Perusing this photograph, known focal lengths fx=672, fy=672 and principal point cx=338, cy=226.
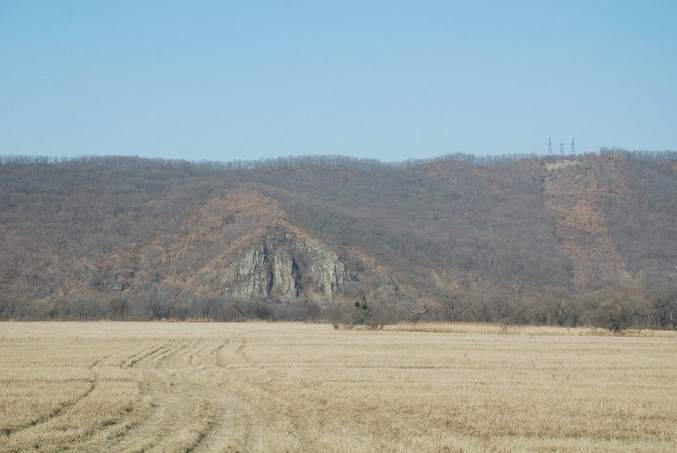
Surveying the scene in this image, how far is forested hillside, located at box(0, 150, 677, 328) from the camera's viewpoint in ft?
294

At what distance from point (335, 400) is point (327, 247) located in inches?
3946

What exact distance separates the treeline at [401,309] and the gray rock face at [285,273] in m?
10.8

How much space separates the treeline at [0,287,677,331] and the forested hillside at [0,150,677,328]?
0.22 meters

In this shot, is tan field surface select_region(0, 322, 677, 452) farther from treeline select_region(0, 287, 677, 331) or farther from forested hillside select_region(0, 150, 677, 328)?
forested hillside select_region(0, 150, 677, 328)

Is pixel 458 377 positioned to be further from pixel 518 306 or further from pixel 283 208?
pixel 283 208

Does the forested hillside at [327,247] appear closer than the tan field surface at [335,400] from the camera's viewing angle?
No

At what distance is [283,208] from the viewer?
448 feet

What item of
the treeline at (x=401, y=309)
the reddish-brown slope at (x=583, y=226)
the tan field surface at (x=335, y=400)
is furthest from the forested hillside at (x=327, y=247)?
the tan field surface at (x=335, y=400)

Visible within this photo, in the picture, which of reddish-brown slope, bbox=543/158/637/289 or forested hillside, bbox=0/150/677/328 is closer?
forested hillside, bbox=0/150/677/328

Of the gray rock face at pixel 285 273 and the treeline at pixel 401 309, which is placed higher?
the gray rock face at pixel 285 273

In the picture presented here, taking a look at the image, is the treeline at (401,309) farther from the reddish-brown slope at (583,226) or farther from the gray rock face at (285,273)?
the reddish-brown slope at (583,226)

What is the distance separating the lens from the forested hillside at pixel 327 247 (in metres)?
89.7

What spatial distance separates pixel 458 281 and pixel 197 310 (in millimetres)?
50618

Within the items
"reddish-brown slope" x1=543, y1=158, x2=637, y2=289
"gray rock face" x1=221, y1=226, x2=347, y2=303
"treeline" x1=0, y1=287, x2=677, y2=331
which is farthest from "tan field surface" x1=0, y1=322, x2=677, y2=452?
"reddish-brown slope" x1=543, y1=158, x2=637, y2=289
